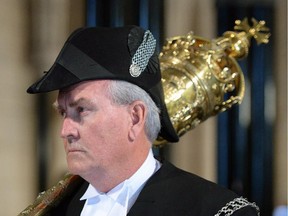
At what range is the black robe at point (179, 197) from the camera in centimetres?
138

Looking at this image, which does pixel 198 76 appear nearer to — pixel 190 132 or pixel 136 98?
pixel 136 98

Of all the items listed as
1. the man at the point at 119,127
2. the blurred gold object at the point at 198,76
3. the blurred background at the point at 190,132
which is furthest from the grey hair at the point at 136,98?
the blurred background at the point at 190,132

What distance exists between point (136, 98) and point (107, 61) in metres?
0.10

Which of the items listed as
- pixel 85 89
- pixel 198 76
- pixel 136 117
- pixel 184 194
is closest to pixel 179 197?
pixel 184 194

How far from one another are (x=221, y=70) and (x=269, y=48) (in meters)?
0.82

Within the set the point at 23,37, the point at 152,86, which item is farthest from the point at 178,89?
the point at 23,37

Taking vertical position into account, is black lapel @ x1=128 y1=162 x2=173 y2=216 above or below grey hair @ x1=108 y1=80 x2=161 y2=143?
below

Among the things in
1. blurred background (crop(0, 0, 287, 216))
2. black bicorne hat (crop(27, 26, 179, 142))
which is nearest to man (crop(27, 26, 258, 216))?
black bicorne hat (crop(27, 26, 179, 142))

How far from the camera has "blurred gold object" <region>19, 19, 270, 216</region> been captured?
181 centimetres

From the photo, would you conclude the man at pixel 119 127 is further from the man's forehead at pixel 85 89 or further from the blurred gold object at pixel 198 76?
the blurred gold object at pixel 198 76

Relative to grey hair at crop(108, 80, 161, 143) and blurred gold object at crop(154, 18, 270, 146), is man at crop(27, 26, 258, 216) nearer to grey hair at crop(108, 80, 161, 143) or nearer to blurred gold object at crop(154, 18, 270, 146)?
grey hair at crop(108, 80, 161, 143)

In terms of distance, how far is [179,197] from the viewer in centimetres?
142

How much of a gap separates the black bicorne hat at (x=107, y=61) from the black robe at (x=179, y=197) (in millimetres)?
131

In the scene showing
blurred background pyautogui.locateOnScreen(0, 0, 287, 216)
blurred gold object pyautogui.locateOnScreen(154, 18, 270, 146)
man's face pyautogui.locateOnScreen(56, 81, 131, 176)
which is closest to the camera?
man's face pyautogui.locateOnScreen(56, 81, 131, 176)
